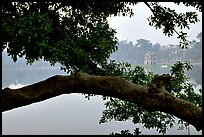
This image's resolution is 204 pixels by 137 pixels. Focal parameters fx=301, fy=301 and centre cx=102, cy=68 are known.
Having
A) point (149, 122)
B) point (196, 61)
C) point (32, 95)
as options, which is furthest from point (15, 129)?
point (196, 61)

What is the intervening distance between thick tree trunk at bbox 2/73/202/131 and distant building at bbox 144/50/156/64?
6448 centimetres

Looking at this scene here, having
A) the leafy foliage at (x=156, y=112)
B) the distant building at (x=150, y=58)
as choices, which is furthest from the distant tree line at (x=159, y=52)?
the leafy foliage at (x=156, y=112)

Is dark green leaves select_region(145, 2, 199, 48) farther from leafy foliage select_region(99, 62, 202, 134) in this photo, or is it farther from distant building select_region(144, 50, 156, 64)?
distant building select_region(144, 50, 156, 64)

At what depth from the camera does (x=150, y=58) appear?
67.2 metres

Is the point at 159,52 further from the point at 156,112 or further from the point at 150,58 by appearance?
the point at 156,112

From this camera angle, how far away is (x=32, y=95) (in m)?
2.32

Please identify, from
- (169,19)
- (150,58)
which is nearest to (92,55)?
(169,19)

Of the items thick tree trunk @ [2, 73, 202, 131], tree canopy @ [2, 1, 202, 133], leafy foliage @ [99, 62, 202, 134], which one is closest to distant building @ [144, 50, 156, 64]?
leafy foliage @ [99, 62, 202, 134]

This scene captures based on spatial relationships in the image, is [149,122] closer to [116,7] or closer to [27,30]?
A: [116,7]

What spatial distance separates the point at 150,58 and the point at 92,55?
6461cm

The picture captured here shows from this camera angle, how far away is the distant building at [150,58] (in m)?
66.5

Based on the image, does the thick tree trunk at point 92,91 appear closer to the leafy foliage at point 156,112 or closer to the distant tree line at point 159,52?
the leafy foliage at point 156,112

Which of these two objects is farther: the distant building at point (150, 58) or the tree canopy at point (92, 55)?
the distant building at point (150, 58)

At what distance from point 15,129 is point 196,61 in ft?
163
